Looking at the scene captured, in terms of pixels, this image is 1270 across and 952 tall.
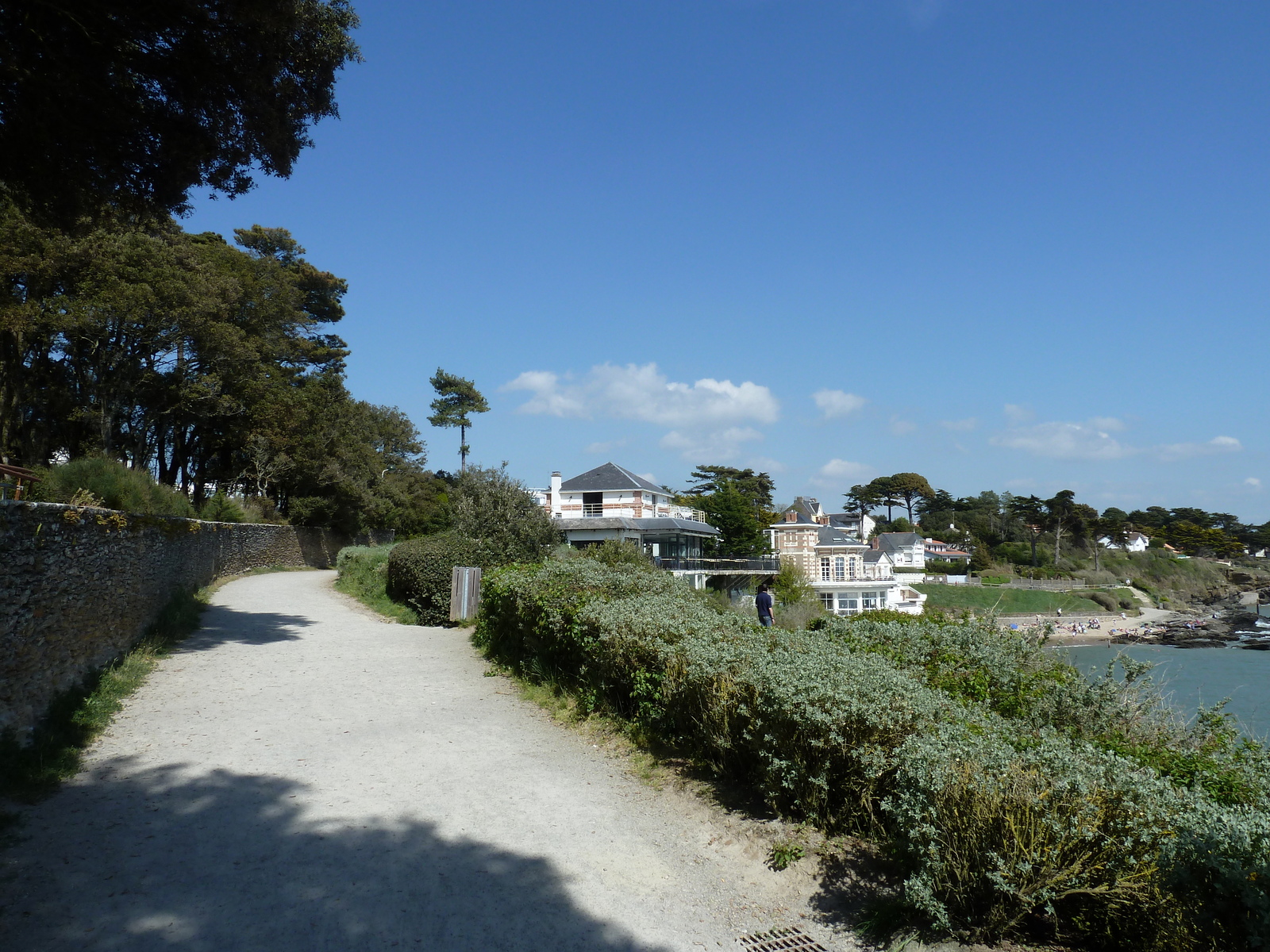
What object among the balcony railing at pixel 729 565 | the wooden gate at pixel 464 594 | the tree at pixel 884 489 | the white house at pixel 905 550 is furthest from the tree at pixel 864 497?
the wooden gate at pixel 464 594

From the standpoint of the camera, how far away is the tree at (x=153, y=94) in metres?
7.51

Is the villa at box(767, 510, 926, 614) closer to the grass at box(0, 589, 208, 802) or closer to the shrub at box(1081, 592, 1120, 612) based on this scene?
the shrub at box(1081, 592, 1120, 612)

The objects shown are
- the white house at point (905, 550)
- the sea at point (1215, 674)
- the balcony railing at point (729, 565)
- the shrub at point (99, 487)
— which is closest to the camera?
the shrub at point (99, 487)

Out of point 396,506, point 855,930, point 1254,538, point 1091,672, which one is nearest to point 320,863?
point 855,930

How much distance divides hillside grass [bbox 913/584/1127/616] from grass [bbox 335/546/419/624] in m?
46.6

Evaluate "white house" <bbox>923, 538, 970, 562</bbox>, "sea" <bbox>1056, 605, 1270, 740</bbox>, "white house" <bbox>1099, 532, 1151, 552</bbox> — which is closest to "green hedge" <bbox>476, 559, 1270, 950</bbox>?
"sea" <bbox>1056, 605, 1270, 740</bbox>

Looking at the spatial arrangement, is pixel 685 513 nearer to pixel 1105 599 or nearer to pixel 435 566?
pixel 435 566

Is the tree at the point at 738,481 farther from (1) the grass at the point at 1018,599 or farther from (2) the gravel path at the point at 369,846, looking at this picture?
(2) the gravel path at the point at 369,846

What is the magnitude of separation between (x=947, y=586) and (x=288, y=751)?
68.1 m

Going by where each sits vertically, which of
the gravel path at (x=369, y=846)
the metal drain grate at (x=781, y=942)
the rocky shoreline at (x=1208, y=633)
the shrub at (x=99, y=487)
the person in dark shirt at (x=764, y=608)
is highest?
the shrub at (x=99, y=487)

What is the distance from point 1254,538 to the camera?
129000 millimetres

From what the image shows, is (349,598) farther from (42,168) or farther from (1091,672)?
(1091,672)

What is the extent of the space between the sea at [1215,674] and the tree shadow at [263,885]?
4.80m

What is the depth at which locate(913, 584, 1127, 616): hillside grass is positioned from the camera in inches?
2454
